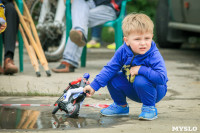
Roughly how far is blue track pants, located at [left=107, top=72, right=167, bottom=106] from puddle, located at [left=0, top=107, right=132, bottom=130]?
0.19 meters

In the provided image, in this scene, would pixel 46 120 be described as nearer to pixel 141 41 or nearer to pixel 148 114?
pixel 148 114

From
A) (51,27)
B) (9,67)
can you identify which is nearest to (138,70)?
(9,67)

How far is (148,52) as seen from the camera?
331cm

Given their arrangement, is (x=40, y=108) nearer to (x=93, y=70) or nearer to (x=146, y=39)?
(x=146, y=39)

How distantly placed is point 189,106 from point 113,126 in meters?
0.97

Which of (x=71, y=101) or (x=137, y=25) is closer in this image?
(x=137, y=25)

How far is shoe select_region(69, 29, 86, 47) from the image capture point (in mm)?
5215

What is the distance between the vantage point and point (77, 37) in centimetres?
526

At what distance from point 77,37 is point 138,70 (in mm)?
2082

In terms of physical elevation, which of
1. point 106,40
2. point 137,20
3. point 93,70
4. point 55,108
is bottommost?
point 106,40

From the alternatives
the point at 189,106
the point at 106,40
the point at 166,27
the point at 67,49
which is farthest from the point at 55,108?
the point at 106,40

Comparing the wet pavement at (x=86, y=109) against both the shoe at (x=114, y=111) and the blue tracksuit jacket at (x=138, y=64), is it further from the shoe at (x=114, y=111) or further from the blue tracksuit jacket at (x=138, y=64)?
the blue tracksuit jacket at (x=138, y=64)

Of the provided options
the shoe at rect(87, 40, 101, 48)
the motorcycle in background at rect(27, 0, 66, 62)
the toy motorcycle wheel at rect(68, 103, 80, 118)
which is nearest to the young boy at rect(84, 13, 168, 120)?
the toy motorcycle wheel at rect(68, 103, 80, 118)

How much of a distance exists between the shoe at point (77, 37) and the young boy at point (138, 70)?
1.83 m
